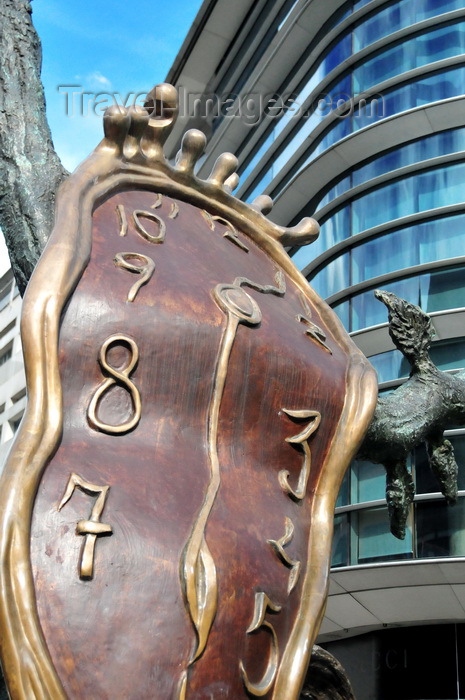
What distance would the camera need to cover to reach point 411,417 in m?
2.84

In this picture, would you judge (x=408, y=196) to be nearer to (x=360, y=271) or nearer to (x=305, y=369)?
(x=360, y=271)

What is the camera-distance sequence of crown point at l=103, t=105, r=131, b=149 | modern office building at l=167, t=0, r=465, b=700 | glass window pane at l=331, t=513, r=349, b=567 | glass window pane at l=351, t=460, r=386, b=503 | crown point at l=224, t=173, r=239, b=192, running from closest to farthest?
crown point at l=103, t=105, r=131, b=149
crown point at l=224, t=173, r=239, b=192
modern office building at l=167, t=0, r=465, b=700
glass window pane at l=351, t=460, r=386, b=503
glass window pane at l=331, t=513, r=349, b=567

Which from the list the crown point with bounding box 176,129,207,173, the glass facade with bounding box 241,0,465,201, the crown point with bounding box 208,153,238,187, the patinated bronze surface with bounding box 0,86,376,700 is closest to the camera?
the patinated bronze surface with bounding box 0,86,376,700

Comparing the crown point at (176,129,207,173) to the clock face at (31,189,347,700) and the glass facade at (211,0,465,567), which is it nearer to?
the clock face at (31,189,347,700)

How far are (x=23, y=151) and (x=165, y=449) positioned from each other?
1293mm

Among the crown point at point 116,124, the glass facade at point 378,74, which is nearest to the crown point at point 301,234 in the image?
the crown point at point 116,124

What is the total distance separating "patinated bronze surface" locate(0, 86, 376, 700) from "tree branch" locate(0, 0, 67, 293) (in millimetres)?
405

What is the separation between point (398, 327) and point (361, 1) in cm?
1813

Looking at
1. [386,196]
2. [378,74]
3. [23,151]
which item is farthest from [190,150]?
[378,74]

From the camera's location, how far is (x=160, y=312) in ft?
6.80

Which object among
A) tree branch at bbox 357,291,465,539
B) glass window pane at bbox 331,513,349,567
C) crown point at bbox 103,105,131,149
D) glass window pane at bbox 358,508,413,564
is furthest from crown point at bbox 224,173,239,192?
glass window pane at bbox 331,513,349,567

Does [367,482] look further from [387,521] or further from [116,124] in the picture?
[116,124]

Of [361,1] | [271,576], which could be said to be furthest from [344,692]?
[361,1]

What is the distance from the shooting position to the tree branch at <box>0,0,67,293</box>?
2.65 meters
